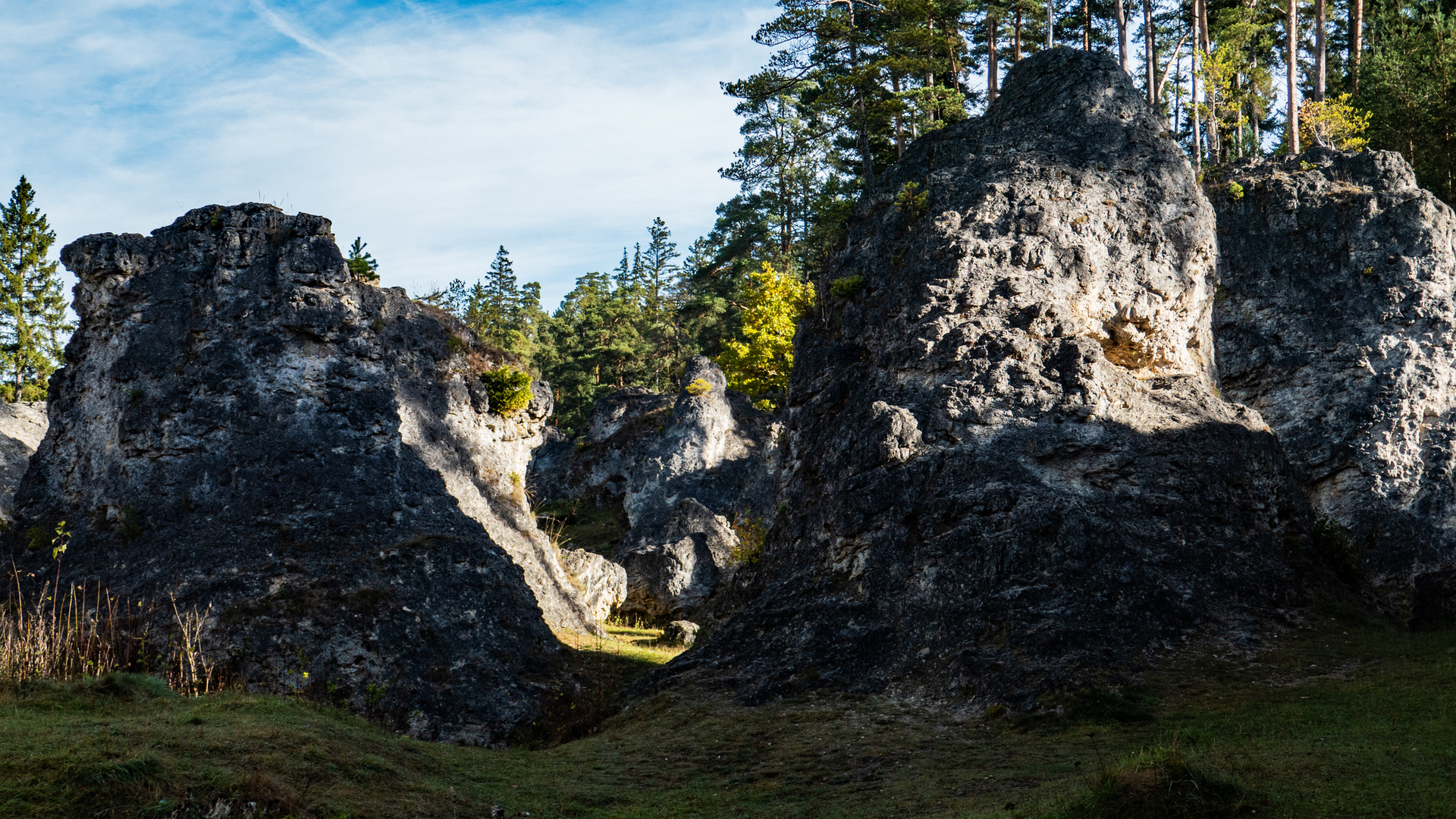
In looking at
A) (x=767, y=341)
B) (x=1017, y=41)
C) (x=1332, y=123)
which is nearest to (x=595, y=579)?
(x=767, y=341)

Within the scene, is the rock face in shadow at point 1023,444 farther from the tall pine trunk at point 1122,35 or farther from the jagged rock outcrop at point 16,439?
the jagged rock outcrop at point 16,439

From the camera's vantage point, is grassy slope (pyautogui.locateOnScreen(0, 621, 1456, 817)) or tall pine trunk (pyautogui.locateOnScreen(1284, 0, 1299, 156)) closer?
grassy slope (pyautogui.locateOnScreen(0, 621, 1456, 817))

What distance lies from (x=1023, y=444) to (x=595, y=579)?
12.6 meters

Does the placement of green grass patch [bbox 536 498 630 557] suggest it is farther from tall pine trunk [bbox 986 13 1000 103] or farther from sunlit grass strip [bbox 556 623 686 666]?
tall pine trunk [bbox 986 13 1000 103]

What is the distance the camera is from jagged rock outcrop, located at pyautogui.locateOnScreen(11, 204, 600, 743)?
608 inches

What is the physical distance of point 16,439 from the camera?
104 ft

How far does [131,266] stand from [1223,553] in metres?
20.2

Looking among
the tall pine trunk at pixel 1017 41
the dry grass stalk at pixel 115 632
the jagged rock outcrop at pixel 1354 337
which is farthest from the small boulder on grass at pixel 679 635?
the tall pine trunk at pixel 1017 41

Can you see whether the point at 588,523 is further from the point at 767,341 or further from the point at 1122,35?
the point at 1122,35

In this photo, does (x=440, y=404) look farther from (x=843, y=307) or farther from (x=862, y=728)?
(x=862, y=728)

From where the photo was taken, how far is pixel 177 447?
17141 millimetres

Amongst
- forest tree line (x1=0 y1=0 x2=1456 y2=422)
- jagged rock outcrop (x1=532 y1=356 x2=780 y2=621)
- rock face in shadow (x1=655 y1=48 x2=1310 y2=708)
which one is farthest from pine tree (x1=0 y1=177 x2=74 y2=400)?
rock face in shadow (x1=655 y1=48 x2=1310 y2=708)

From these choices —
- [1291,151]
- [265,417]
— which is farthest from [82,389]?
[1291,151]

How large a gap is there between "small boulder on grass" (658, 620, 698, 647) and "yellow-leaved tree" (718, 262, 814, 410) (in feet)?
62.5
